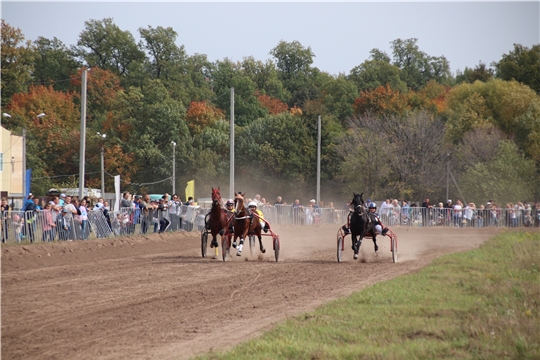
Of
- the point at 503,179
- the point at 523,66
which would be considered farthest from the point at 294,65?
the point at 503,179

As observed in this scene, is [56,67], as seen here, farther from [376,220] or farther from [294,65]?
[376,220]

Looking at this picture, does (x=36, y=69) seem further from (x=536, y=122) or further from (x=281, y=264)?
(x=281, y=264)

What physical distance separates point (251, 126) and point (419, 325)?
61.5m

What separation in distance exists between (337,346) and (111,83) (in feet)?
220

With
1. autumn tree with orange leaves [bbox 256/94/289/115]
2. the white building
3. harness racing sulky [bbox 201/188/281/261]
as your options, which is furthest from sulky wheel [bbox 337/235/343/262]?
autumn tree with orange leaves [bbox 256/94/289/115]

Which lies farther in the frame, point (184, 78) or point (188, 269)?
point (184, 78)

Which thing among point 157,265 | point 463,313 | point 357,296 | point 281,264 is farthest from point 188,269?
point 463,313

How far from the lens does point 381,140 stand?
5712 centimetres

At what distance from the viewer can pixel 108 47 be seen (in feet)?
253

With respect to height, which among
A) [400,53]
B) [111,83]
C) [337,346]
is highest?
[400,53]

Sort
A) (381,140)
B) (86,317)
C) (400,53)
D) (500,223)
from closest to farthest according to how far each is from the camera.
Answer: (86,317) → (500,223) → (381,140) → (400,53)

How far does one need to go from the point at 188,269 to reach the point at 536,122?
49.7 meters

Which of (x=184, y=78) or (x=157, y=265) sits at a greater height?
(x=184, y=78)

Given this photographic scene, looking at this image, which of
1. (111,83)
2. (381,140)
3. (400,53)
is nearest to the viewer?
(381,140)
